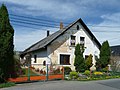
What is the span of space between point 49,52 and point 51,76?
8.31 metres

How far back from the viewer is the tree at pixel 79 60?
28.3m

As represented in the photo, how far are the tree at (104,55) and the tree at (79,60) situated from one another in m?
3.11

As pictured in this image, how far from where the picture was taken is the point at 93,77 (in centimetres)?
2208

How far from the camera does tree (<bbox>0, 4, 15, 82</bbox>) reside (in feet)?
56.3

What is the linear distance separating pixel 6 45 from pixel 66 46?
13.3 metres

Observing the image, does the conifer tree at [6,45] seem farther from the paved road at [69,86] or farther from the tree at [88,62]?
the tree at [88,62]

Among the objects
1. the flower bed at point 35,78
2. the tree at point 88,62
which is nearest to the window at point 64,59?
the tree at point 88,62

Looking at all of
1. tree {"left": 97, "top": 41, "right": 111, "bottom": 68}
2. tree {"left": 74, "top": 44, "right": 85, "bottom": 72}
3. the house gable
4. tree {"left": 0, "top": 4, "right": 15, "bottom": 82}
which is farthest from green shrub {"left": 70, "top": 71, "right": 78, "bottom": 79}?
tree {"left": 97, "top": 41, "right": 111, "bottom": 68}

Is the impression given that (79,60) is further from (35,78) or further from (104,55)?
(35,78)

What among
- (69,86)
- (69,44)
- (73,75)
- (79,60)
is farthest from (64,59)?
(69,86)

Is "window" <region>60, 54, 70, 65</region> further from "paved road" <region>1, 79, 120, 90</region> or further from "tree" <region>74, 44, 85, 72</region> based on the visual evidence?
"paved road" <region>1, 79, 120, 90</region>

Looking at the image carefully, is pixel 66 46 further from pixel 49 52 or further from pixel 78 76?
pixel 78 76

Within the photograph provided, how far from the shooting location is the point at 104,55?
3045 cm

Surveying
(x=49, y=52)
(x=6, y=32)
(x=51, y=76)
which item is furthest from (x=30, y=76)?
(x=49, y=52)
